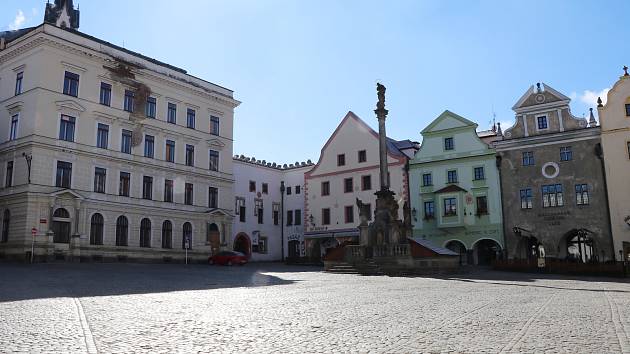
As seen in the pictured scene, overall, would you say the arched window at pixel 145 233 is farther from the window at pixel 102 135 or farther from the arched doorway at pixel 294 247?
the arched doorway at pixel 294 247

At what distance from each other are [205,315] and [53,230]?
101 feet

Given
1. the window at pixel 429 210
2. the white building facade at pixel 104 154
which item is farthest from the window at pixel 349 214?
the white building facade at pixel 104 154

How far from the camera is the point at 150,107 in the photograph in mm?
45844

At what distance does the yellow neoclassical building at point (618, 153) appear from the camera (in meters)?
39.0

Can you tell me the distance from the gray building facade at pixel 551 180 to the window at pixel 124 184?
98.9 feet

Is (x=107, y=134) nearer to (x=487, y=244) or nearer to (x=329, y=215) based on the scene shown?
(x=329, y=215)

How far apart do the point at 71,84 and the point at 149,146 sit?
7.87 m

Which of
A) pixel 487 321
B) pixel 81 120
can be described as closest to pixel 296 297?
pixel 487 321

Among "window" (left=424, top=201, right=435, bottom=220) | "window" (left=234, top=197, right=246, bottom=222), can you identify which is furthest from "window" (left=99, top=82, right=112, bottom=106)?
"window" (left=424, top=201, right=435, bottom=220)

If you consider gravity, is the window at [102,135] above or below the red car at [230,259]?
above

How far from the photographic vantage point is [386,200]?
1331 inches

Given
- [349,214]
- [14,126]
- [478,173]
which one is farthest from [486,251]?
[14,126]

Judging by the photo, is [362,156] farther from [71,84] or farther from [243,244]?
[71,84]

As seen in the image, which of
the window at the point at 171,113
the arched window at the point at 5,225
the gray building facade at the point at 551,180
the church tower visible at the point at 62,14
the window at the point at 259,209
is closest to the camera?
the arched window at the point at 5,225
